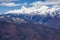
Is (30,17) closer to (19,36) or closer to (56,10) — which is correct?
(56,10)

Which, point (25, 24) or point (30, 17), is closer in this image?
point (30, 17)

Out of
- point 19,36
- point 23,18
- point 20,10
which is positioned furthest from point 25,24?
point 19,36

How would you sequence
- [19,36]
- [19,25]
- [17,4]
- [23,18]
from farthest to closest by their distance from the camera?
[19,36] < [19,25] < [23,18] < [17,4]

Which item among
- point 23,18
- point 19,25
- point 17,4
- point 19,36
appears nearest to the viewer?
point 17,4

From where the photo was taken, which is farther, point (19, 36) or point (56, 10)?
point (19, 36)

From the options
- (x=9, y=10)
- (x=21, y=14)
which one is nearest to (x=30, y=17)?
(x=21, y=14)

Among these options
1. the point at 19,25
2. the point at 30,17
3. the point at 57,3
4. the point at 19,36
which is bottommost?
the point at 19,36

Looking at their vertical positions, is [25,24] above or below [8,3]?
below

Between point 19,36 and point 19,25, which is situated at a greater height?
point 19,25

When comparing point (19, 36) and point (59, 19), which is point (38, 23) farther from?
point (19, 36)
